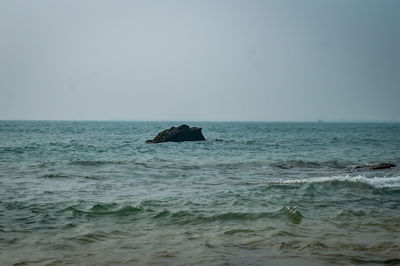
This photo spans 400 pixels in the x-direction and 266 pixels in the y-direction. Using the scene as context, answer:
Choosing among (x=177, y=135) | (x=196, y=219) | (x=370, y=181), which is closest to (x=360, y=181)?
(x=370, y=181)

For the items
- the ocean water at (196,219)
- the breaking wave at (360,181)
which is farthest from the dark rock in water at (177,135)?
the breaking wave at (360,181)

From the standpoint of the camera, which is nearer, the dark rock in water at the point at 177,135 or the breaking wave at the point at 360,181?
the breaking wave at the point at 360,181

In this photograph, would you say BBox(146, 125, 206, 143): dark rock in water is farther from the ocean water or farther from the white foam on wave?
the white foam on wave

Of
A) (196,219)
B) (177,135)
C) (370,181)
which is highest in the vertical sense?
(177,135)

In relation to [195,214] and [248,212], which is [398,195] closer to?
[248,212]

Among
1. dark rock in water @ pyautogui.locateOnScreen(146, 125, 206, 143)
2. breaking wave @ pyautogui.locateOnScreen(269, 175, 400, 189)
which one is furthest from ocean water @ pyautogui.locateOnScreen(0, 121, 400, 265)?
dark rock in water @ pyautogui.locateOnScreen(146, 125, 206, 143)

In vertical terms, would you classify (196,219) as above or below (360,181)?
below

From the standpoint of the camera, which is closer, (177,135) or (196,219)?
(196,219)

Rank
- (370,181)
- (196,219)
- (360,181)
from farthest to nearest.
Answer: (370,181) < (360,181) < (196,219)

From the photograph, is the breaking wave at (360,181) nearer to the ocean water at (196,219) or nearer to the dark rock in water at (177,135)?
the ocean water at (196,219)

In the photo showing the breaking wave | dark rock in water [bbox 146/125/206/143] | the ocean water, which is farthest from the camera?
dark rock in water [bbox 146/125/206/143]

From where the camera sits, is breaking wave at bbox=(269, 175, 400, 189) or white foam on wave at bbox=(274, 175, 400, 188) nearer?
white foam on wave at bbox=(274, 175, 400, 188)

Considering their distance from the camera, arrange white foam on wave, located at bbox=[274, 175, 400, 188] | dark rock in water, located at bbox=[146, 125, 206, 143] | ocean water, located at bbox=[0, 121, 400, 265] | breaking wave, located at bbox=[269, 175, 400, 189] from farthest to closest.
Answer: dark rock in water, located at bbox=[146, 125, 206, 143]
breaking wave, located at bbox=[269, 175, 400, 189]
white foam on wave, located at bbox=[274, 175, 400, 188]
ocean water, located at bbox=[0, 121, 400, 265]

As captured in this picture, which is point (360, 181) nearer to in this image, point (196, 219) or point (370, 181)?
point (370, 181)
